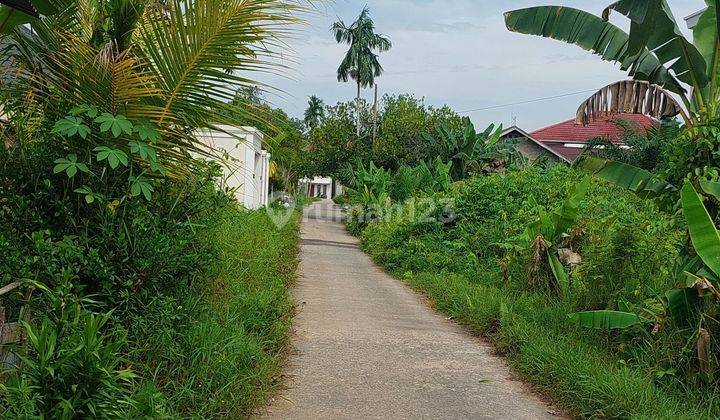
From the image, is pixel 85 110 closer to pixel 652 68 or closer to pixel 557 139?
pixel 652 68

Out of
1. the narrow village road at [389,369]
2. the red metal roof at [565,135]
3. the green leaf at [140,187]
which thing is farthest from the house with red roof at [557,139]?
the green leaf at [140,187]

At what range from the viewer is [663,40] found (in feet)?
22.1

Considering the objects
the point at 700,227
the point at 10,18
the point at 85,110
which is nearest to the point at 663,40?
the point at 700,227

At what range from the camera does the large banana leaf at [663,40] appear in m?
6.18

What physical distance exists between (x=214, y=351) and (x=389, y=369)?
1.91 m

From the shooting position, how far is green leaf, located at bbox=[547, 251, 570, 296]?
809 cm

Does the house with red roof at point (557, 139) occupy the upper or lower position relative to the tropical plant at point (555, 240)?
upper

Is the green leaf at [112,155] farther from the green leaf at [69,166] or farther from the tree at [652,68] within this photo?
the tree at [652,68]

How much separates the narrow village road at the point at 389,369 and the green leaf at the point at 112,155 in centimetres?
201

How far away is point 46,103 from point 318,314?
196 inches

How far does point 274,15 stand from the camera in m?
4.57

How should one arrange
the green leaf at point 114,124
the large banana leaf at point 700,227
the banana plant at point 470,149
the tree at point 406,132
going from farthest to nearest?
the tree at point 406,132 < the banana plant at point 470,149 < the large banana leaf at point 700,227 < the green leaf at point 114,124

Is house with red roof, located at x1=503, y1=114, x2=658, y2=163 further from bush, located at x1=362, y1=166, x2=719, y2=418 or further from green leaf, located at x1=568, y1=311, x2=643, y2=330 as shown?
green leaf, located at x1=568, y1=311, x2=643, y2=330

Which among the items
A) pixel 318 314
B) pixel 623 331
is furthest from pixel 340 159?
pixel 623 331
